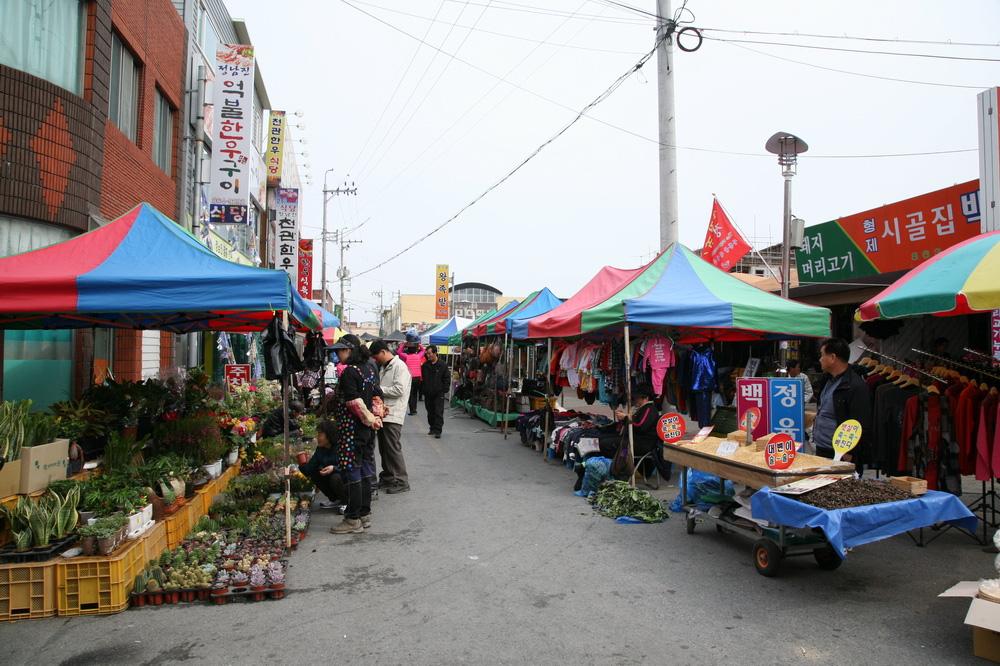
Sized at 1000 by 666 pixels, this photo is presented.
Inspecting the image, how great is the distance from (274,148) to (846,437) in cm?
2324

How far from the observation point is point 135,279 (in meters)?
5.11

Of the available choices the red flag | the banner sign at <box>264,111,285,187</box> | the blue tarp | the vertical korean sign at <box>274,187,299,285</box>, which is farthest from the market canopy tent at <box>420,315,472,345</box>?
the blue tarp

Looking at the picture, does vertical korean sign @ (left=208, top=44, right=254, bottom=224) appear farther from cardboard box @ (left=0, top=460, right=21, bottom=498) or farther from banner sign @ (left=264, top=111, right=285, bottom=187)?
cardboard box @ (left=0, top=460, right=21, bottom=498)

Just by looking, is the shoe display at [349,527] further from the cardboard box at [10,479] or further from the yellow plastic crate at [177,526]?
the cardboard box at [10,479]

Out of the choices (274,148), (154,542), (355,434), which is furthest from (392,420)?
(274,148)

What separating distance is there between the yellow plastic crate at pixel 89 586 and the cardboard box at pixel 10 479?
32.5 inches

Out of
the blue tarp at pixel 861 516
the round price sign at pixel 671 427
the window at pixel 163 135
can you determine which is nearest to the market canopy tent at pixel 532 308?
the round price sign at pixel 671 427

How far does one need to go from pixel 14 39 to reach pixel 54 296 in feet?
15.6

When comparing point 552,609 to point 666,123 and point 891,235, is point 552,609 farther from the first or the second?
point 891,235

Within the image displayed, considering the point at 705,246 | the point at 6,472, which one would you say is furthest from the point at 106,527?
the point at 705,246

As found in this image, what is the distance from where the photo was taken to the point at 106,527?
4.50m

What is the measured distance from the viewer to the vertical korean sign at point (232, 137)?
1337 centimetres

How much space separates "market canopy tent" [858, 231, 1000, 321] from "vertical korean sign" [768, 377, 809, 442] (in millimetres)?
1037

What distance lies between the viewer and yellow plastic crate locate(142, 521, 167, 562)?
4.85 meters
